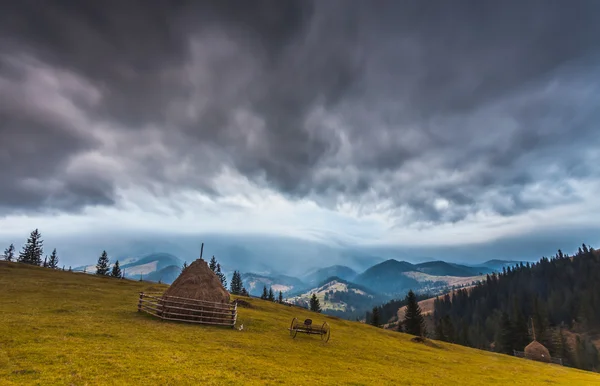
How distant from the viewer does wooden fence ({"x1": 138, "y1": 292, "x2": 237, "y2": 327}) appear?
3484cm

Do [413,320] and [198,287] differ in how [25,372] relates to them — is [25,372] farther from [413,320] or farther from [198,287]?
[413,320]

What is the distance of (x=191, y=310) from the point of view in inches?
1380

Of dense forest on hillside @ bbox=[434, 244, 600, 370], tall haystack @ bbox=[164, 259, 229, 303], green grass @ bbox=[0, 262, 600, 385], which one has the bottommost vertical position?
dense forest on hillside @ bbox=[434, 244, 600, 370]

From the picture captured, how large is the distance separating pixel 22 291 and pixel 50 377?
125 feet

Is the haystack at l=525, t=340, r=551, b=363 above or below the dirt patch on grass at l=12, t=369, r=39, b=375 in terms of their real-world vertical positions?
below

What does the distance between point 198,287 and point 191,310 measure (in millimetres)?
3315

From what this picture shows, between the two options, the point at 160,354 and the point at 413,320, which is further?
the point at 413,320

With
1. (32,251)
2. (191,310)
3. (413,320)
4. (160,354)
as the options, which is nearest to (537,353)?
(413,320)

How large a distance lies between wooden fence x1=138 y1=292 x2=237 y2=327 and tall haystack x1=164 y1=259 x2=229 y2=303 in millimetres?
884

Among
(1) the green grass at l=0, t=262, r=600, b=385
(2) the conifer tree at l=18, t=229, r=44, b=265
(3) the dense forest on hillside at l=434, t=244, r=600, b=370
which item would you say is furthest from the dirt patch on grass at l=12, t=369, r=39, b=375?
(2) the conifer tree at l=18, t=229, r=44, b=265

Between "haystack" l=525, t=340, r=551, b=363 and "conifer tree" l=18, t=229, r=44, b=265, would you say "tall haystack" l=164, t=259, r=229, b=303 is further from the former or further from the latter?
"conifer tree" l=18, t=229, r=44, b=265

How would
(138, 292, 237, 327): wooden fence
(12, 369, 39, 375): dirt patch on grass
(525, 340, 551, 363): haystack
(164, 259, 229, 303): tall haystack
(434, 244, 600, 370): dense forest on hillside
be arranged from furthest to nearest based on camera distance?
1. (434, 244, 600, 370): dense forest on hillside
2. (525, 340, 551, 363): haystack
3. (164, 259, 229, 303): tall haystack
4. (138, 292, 237, 327): wooden fence
5. (12, 369, 39, 375): dirt patch on grass

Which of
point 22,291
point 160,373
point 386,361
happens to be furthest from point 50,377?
point 22,291

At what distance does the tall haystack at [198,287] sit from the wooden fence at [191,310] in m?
0.88
